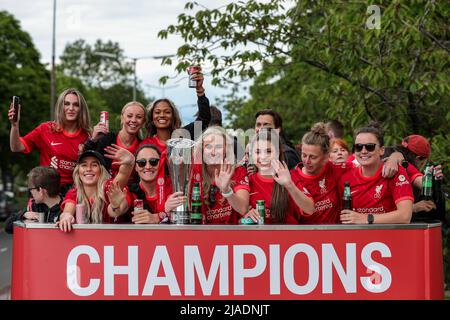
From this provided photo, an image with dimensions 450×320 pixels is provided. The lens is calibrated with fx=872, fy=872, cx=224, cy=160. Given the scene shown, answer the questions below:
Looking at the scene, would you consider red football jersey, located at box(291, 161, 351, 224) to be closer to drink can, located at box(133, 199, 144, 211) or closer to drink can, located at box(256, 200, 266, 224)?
drink can, located at box(256, 200, 266, 224)

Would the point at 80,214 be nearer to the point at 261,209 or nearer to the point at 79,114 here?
the point at 261,209

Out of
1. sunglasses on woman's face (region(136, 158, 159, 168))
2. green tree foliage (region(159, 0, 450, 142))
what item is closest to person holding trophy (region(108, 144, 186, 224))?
sunglasses on woman's face (region(136, 158, 159, 168))

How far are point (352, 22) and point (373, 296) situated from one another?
544 centimetres

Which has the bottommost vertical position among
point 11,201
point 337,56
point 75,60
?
point 11,201

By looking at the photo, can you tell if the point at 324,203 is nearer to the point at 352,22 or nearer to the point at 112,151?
the point at 112,151

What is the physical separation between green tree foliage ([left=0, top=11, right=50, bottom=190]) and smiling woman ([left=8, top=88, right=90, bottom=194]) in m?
32.5

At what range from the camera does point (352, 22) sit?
32.9 feet

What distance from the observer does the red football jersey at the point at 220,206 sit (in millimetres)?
5523

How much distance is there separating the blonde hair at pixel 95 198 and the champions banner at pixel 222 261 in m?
0.32

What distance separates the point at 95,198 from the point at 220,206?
793 millimetres

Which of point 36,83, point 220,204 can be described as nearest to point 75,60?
point 36,83

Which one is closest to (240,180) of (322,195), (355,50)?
(322,195)

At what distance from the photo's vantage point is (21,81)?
41656 mm

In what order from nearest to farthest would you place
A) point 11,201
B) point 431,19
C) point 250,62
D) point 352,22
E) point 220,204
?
1. point 220,204
2. point 431,19
3. point 352,22
4. point 250,62
5. point 11,201
